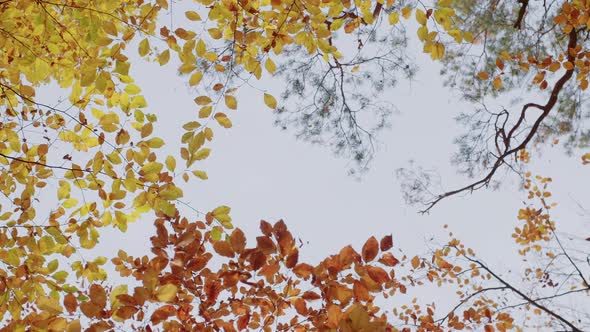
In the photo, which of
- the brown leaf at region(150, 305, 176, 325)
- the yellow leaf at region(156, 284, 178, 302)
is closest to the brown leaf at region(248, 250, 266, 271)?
the yellow leaf at region(156, 284, 178, 302)

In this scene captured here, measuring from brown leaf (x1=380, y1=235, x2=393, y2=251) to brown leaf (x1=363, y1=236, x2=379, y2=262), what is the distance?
28mm

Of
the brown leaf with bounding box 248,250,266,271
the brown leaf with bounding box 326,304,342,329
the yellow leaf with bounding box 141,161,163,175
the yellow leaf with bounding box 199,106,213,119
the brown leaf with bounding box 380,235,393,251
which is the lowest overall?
the brown leaf with bounding box 326,304,342,329

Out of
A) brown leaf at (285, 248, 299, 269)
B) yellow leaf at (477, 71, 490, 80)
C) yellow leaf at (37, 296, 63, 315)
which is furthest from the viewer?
yellow leaf at (477, 71, 490, 80)

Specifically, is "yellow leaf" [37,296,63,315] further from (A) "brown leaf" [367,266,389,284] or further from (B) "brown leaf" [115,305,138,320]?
(A) "brown leaf" [367,266,389,284]

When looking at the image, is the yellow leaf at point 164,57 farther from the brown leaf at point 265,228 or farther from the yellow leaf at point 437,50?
the yellow leaf at point 437,50

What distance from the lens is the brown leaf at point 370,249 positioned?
61.2 inches

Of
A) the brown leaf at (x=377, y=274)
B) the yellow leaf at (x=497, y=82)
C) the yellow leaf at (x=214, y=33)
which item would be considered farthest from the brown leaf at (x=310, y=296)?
the yellow leaf at (x=497, y=82)

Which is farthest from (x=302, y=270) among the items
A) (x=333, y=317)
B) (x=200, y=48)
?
(x=200, y=48)

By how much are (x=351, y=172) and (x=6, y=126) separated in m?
3.25

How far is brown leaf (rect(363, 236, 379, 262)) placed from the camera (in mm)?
1556

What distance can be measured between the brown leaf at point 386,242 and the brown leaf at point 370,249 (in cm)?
3

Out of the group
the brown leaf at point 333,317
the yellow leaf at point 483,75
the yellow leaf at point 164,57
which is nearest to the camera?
the brown leaf at point 333,317

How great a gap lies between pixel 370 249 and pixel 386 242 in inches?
2.7

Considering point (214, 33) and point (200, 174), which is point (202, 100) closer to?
point (200, 174)
